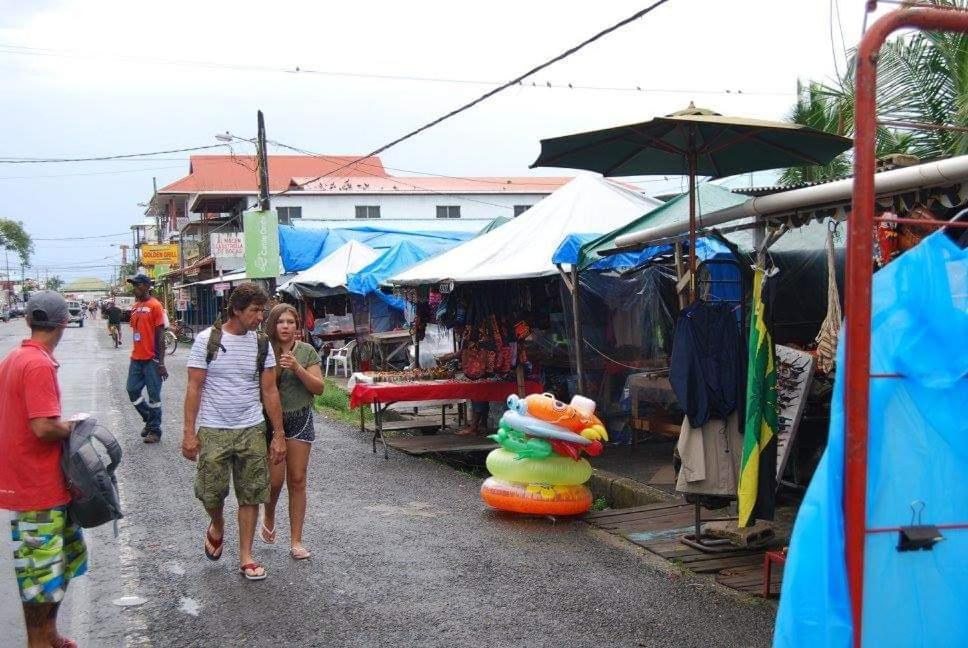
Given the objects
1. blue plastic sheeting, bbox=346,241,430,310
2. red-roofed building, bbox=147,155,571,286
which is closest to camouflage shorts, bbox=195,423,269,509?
blue plastic sheeting, bbox=346,241,430,310

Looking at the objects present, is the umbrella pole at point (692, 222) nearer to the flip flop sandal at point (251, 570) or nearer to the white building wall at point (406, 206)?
the flip flop sandal at point (251, 570)

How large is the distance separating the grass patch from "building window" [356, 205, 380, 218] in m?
25.0

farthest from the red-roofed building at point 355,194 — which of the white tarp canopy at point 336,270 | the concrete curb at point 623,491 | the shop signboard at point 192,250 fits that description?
the concrete curb at point 623,491

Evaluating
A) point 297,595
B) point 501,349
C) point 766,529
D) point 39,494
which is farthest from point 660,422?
point 39,494

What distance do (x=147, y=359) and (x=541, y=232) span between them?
5.18 m

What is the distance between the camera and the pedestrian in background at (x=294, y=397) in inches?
238

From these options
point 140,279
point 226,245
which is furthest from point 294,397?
point 226,245

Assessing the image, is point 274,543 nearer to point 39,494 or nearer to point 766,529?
point 39,494

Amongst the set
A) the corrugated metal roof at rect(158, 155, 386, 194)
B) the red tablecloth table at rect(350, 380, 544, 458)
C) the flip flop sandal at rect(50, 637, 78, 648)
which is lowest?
the flip flop sandal at rect(50, 637, 78, 648)

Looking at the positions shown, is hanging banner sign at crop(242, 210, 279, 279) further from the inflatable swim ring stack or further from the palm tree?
the inflatable swim ring stack

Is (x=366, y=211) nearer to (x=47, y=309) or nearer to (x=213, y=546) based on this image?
(x=213, y=546)

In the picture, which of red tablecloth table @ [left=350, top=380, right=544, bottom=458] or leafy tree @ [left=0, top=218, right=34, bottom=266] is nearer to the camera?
red tablecloth table @ [left=350, top=380, right=544, bottom=458]

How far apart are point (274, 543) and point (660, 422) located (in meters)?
4.65

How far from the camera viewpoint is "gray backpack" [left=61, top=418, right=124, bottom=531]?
421cm
